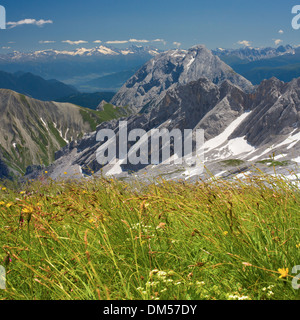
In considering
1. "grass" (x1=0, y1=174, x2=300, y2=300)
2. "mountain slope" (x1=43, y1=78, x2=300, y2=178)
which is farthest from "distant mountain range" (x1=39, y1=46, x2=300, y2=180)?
"grass" (x1=0, y1=174, x2=300, y2=300)

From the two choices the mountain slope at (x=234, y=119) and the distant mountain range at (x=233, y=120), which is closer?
the distant mountain range at (x=233, y=120)

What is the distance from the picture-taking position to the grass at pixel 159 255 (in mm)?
2518

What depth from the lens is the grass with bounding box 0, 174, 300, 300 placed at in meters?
2.52

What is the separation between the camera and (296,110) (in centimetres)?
12506

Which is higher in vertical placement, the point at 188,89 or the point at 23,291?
the point at 188,89

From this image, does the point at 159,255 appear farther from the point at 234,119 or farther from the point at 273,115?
the point at 234,119

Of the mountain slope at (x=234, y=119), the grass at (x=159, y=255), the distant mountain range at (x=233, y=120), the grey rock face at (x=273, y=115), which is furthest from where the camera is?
the grey rock face at (x=273, y=115)

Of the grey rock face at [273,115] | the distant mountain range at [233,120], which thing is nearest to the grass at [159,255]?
the distant mountain range at [233,120]

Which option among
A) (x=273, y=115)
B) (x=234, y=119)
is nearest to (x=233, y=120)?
(x=234, y=119)

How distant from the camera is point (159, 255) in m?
Answer: 3.27

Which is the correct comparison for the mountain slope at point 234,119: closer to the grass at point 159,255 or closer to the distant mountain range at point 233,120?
the distant mountain range at point 233,120
